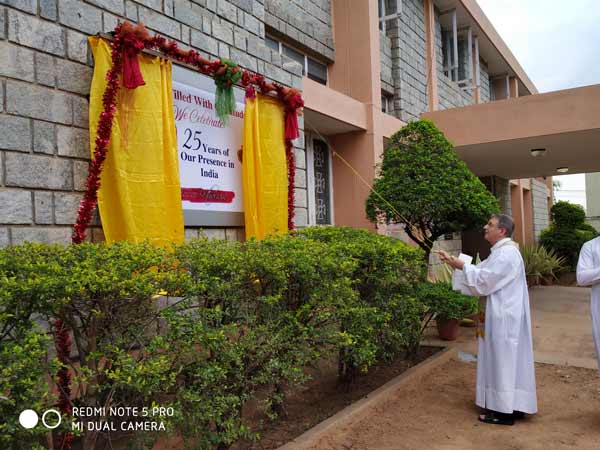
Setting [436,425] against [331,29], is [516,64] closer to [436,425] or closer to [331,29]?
[331,29]

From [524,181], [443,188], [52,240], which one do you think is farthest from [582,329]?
[524,181]

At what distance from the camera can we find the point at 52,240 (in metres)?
3.71

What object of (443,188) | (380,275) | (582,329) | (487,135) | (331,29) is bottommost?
(582,329)

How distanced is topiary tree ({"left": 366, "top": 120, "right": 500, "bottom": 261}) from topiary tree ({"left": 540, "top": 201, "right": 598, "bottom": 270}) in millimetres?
12550

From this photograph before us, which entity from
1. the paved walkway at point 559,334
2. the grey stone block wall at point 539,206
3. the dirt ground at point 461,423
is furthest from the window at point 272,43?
the grey stone block wall at point 539,206

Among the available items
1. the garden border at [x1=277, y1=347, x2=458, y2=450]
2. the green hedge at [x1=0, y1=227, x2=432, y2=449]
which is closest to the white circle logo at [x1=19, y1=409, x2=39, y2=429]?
the green hedge at [x1=0, y1=227, x2=432, y2=449]

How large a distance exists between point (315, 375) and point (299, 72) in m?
4.15

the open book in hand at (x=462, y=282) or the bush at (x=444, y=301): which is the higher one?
the open book in hand at (x=462, y=282)

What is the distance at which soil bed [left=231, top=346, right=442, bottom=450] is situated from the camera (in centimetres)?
348

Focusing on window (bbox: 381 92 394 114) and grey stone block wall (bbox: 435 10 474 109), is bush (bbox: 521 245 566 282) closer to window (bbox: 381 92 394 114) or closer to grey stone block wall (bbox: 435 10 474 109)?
grey stone block wall (bbox: 435 10 474 109)

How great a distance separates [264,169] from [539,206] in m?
21.1

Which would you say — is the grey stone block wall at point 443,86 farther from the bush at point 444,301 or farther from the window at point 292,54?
the bush at point 444,301

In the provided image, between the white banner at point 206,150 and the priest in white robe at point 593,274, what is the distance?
3492mm

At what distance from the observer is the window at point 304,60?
28.1 feet
